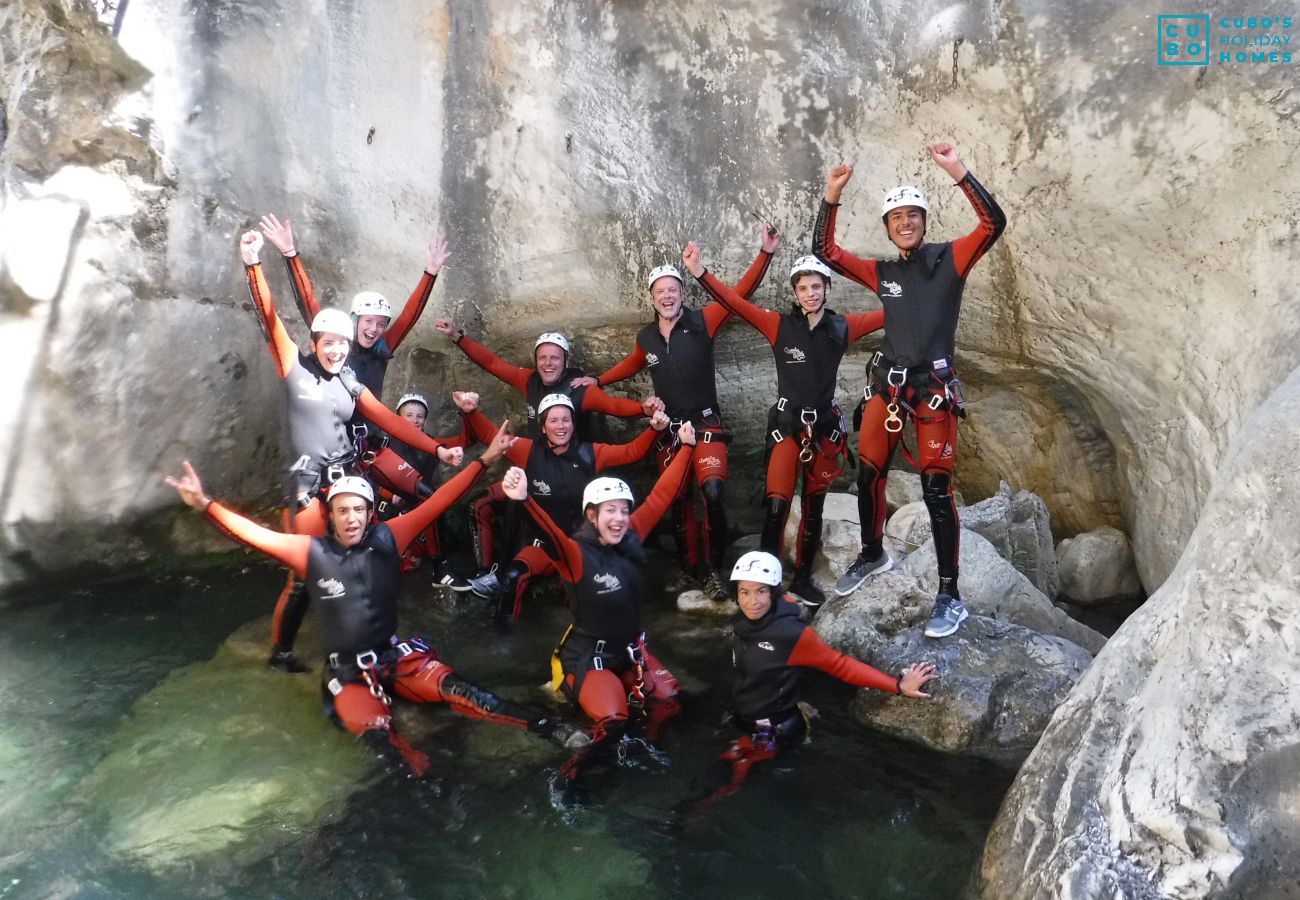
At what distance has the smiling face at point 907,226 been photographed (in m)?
6.09

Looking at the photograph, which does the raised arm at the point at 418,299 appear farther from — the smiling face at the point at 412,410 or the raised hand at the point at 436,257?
the smiling face at the point at 412,410

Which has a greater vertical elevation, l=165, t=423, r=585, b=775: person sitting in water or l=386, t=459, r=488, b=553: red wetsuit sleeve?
l=386, t=459, r=488, b=553: red wetsuit sleeve

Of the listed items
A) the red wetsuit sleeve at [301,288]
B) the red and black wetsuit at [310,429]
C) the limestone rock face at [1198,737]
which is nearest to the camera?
the limestone rock face at [1198,737]

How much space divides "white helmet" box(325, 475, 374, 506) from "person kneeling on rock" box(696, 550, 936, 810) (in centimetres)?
223

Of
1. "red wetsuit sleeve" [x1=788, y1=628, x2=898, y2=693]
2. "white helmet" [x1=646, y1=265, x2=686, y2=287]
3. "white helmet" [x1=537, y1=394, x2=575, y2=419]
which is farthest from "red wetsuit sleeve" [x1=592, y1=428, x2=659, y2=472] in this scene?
"red wetsuit sleeve" [x1=788, y1=628, x2=898, y2=693]

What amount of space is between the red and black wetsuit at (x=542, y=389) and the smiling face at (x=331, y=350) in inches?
55.2

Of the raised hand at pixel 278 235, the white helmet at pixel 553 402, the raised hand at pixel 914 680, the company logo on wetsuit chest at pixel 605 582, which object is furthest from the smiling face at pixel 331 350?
the raised hand at pixel 914 680

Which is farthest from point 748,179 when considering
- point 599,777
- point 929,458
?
point 599,777

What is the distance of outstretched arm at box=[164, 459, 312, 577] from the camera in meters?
5.53

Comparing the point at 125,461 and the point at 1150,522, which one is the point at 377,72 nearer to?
the point at 125,461

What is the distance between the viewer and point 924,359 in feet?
20.3

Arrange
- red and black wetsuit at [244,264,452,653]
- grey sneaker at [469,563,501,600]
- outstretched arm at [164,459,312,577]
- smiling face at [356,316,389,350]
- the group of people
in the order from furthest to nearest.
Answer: grey sneaker at [469,563,501,600] < smiling face at [356,316,389,350] < red and black wetsuit at [244,264,452,653] < the group of people < outstretched arm at [164,459,312,577]

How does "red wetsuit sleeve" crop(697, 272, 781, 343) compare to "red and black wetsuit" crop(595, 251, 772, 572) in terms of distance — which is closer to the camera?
"red wetsuit sleeve" crop(697, 272, 781, 343)

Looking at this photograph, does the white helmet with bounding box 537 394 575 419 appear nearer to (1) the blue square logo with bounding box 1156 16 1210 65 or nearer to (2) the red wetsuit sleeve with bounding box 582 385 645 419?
(2) the red wetsuit sleeve with bounding box 582 385 645 419
